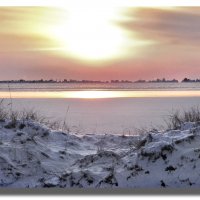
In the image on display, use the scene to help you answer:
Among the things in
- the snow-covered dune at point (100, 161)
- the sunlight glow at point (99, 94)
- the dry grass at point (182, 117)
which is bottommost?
the snow-covered dune at point (100, 161)

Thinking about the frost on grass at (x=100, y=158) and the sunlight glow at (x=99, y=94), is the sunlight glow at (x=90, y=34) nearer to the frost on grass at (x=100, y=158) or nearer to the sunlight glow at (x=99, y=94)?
the sunlight glow at (x=99, y=94)

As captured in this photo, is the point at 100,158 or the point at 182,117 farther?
the point at 182,117

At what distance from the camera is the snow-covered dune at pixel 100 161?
5426 mm

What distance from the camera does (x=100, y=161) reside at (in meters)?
5.84

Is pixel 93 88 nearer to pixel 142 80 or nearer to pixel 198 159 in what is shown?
pixel 142 80

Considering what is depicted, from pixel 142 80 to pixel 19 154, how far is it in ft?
3.90

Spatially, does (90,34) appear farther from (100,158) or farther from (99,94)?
(100,158)

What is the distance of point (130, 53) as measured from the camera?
5.95m

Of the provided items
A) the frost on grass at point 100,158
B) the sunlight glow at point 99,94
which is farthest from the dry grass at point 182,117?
the sunlight glow at point 99,94

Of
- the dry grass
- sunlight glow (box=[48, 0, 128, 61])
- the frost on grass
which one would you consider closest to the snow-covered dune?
the frost on grass

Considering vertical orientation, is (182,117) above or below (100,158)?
above

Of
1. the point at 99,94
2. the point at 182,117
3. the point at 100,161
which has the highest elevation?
the point at 99,94

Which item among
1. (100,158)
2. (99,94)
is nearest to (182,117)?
(99,94)

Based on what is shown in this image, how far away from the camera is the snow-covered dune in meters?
5.43
